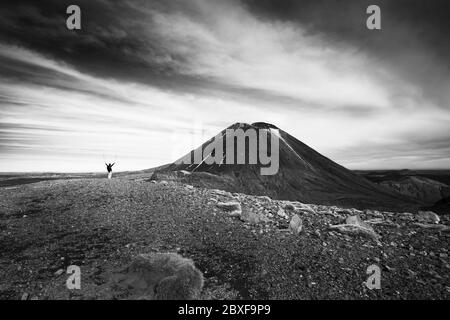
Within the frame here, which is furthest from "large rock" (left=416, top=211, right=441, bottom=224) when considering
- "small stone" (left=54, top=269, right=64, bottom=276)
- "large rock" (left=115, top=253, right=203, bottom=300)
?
"small stone" (left=54, top=269, right=64, bottom=276)

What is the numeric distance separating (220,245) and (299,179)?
4197 inches

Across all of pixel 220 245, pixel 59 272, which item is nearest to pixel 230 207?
pixel 220 245

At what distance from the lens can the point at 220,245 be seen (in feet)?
33.2

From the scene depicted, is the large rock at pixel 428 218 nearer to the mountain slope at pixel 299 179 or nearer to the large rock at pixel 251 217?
the large rock at pixel 251 217

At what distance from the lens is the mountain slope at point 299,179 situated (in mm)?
100312

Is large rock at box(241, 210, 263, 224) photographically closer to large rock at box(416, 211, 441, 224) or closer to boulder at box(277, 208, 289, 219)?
boulder at box(277, 208, 289, 219)

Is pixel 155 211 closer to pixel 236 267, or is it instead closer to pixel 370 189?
pixel 236 267

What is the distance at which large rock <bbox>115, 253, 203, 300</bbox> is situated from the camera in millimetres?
6996

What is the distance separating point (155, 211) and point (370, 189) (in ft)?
451

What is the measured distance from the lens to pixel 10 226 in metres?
11.7

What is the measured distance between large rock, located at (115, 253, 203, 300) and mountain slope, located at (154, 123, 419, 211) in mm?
77262

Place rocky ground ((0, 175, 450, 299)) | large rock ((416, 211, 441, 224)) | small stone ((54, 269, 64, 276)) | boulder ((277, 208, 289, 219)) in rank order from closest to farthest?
1. rocky ground ((0, 175, 450, 299))
2. small stone ((54, 269, 64, 276))
3. boulder ((277, 208, 289, 219))
4. large rock ((416, 211, 441, 224))

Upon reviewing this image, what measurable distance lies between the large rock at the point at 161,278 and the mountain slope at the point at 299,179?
253 feet

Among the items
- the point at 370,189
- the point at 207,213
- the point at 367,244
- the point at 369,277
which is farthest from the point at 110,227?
the point at 370,189
